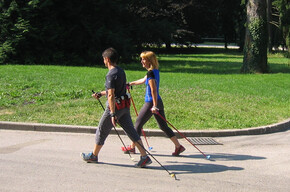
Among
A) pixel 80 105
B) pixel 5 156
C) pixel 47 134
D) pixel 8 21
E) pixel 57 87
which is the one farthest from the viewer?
pixel 8 21

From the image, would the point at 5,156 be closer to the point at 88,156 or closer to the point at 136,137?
the point at 88,156

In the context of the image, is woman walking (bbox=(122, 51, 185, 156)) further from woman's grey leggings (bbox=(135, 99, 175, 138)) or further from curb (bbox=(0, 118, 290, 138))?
curb (bbox=(0, 118, 290, 138))

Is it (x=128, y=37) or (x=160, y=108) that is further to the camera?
(x=128, y=37)

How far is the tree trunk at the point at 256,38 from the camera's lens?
69.2 feet

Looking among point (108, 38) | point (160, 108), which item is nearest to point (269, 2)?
point (108, 38)

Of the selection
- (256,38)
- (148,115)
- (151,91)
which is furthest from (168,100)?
(256,38)

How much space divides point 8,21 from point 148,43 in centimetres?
889

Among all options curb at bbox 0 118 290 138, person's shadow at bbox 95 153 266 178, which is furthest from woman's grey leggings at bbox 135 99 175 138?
curb at bbox 0 118 290 138

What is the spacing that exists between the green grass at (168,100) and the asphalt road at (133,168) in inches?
46.2

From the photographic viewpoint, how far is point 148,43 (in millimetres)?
27234

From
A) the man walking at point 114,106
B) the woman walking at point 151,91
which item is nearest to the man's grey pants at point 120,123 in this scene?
the man walking at point 114,106

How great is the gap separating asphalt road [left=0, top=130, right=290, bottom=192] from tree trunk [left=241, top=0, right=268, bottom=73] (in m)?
13.0

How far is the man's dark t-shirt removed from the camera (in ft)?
20.8

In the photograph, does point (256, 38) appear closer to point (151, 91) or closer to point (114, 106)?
point (151, 91)
